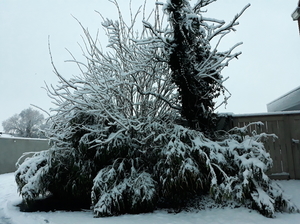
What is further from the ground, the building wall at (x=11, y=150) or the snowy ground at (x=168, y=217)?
the building wall at (x=11, y=150)

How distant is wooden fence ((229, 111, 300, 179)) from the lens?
17.0 ft

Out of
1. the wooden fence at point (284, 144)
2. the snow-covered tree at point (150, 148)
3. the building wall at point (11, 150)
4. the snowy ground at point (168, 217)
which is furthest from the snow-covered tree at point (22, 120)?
the wooden fence at point (284, 144)

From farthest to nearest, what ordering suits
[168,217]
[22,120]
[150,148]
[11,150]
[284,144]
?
1. [22,120]
2. [11,150]
3. [284,144]
4. [150,148]
5. [168,217]

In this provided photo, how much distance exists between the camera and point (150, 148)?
497 centimetres

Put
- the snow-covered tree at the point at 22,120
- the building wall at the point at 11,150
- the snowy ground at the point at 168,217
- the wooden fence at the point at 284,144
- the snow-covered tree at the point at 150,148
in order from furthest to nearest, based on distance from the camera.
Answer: the snow-covered tree at the point at 22,120
the building wall at the point at 11,150
the wooden fence at the point at 284,144
the snow-covered tree at the point at 150,148
the snowy ground at the point at 168,217

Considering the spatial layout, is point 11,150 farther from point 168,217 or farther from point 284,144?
point 284,144

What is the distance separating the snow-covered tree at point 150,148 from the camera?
399 centimetres

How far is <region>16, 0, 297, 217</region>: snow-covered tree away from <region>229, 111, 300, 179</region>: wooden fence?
0.51 meters

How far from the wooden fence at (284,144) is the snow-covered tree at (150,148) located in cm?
51

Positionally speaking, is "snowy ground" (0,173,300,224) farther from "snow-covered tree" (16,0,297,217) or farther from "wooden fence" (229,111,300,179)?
"wooden fence" (229,111,300,179)

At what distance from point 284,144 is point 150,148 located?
286 cm

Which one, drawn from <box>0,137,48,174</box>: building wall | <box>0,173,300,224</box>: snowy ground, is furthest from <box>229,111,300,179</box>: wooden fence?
<box>0,137,48,174</box>: building wall

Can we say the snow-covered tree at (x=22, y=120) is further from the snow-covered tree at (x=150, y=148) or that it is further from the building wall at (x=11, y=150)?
the snow-covered tree at (x=150, y=148)

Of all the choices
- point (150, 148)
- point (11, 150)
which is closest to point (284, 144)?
point (150, 148)
